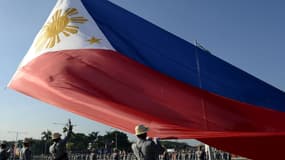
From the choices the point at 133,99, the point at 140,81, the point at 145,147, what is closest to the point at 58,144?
the point at 133,99

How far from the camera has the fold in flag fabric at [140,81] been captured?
6.60m

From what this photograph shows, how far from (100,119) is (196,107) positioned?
70.9 inches

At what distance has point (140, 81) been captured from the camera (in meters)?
7.36

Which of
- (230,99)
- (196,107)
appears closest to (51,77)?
(196,107)

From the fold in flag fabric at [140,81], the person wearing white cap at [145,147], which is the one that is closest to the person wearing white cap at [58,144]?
the fold in flag fabric at [140,81]

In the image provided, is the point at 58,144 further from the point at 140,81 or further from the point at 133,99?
the point at 140,81

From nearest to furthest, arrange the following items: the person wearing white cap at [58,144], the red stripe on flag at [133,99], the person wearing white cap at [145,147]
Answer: the person wearing white cap at [145,147], the red stripe on flag at [133,99], the person wearing white cap at [58,144]

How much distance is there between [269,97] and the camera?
743 cm

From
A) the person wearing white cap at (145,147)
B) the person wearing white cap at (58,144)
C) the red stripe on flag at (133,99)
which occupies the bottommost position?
the person wearing white cap at (145,147)

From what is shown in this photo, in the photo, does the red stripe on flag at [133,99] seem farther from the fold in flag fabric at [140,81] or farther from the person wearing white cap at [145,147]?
the person wearing white cap at [145,147]

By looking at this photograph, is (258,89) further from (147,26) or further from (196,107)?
(147,26)

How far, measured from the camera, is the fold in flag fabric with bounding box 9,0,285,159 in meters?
6.60

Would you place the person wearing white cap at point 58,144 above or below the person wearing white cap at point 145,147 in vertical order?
above

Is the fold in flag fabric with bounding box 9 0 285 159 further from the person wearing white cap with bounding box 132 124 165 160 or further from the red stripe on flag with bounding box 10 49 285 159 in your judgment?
the person wearing white cap with bounding box 132 124 165 160
